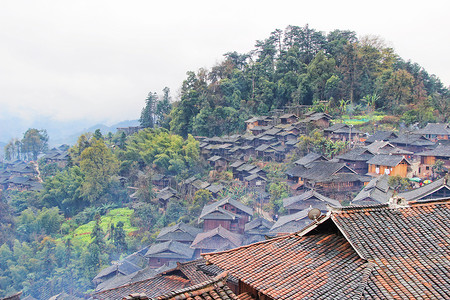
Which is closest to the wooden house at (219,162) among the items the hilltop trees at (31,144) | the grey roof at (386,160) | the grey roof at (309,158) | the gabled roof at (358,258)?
the grey roof at (309,158)

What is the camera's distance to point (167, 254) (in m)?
25.7

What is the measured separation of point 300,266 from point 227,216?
21.3 metres

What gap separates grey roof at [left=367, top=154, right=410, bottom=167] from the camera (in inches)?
1102

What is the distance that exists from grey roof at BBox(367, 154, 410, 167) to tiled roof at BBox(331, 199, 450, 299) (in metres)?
21.3

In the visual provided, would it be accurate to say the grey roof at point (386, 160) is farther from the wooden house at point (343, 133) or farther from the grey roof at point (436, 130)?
the grey roof at point (436, 130)

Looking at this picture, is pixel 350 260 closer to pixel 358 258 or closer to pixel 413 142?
pixel 358 258

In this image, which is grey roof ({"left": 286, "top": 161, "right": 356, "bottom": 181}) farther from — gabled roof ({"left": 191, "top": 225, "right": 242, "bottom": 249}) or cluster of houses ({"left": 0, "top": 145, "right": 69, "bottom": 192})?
cluster of houses ({"left": 0, "top": 145, "right": 69, "bottom": 192})

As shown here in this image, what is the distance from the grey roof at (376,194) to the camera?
77.6ft

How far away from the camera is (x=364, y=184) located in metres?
28.7

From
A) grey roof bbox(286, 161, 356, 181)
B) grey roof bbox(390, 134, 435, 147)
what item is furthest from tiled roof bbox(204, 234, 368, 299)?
grey roof bbox(390, 134, 435, 147)

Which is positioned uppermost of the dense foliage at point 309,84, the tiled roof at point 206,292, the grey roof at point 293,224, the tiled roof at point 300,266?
the dense foliage at point 309,84

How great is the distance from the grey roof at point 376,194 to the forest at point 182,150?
772 cm

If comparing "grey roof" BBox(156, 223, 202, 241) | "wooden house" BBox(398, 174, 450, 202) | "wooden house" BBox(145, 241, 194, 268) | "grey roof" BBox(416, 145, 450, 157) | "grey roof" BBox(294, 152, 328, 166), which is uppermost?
"grey roof" BBox(416, 145, 450, 157)

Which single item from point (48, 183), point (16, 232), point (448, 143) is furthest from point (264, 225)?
point (48, 183)
